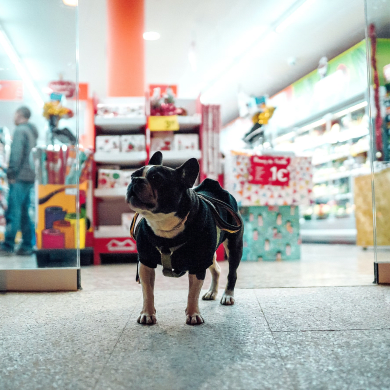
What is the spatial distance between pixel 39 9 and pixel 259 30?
503cm

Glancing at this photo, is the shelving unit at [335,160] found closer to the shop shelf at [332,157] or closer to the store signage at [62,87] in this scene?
the shop shelf at [332,157]

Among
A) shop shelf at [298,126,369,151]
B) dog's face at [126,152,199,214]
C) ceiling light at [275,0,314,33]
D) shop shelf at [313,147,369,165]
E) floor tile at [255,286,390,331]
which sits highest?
ceiling light at [275,0,314,33]

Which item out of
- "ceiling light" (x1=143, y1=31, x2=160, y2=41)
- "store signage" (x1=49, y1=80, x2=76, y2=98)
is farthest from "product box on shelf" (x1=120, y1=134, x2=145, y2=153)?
"ceiling light" (x1=143, y1=31, x2=160, y2=41)

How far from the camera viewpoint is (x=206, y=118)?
4.07 metres

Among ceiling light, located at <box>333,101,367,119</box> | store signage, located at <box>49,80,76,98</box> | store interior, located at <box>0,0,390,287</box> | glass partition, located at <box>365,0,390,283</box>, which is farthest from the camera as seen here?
ceiling light, located at <box>333,101,367,119</box>

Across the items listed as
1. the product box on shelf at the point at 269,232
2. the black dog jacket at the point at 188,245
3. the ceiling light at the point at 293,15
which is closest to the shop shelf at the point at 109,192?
the product box on shelf at the point at 269,232

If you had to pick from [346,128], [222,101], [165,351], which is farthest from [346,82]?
[165,351]

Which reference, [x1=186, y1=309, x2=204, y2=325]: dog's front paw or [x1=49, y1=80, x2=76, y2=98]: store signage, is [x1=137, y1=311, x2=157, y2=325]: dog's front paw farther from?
[x1=49, y1=80, x2=76, y2=98]: store signage

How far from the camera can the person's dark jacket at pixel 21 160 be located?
10.8 ft

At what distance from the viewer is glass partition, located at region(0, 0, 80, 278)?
265cm

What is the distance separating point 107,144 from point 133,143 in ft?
0.86

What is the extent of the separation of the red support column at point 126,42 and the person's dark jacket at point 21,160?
7.53ft

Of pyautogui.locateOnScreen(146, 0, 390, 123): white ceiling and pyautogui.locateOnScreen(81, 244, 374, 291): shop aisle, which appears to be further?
pyautogui.locateOnScreen(146, 0, 390, 123): white ceiling

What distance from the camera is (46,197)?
3334 mm
